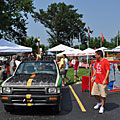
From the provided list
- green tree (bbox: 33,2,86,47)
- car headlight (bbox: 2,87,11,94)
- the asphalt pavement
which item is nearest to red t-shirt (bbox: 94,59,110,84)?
the asphalt pavement

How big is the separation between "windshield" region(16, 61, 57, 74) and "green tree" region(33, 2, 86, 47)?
163 ft

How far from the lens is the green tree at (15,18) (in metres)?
19.2

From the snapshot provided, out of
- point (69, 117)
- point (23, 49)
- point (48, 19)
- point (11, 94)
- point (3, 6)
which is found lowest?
→ point (69, 117)

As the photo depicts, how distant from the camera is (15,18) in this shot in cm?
2494

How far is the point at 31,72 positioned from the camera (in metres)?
6.46

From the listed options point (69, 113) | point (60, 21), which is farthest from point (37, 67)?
point (60, 21)

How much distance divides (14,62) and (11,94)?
5.29 m

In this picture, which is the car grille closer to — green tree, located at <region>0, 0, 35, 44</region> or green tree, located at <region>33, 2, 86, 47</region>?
green tree, located at <region>0, 0, 35, 44</region>

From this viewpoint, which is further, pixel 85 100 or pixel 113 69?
pixel 113 69

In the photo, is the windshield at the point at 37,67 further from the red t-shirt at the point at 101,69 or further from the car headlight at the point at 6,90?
the red t-shirt at the point at 101,69

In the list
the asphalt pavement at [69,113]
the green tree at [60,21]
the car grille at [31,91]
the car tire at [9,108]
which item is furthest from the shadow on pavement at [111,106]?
the green tree at [60,21]

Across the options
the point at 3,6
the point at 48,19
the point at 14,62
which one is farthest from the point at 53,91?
the point at 48,19

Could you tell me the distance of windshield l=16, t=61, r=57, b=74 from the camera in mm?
6516

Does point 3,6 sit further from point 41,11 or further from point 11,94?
point 41,11
